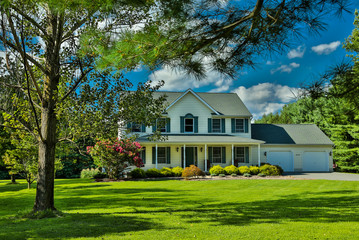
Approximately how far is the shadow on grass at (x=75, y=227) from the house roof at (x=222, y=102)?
62.1 ft

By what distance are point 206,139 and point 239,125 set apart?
14.3ft

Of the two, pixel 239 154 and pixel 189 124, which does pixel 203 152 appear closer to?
pixel 189 124

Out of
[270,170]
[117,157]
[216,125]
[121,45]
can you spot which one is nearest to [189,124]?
[216,125]

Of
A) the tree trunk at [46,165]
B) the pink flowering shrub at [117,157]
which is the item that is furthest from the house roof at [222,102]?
the tree trunk at [46,165]

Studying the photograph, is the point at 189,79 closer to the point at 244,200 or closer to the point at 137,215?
the point at 137,215

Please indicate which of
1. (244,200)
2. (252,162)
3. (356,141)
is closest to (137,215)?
(244,200)

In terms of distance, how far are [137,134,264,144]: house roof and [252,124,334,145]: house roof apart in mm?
3567

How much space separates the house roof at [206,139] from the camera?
24797 millimetres

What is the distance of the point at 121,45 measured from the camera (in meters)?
5.32

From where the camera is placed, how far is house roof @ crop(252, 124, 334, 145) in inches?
1128

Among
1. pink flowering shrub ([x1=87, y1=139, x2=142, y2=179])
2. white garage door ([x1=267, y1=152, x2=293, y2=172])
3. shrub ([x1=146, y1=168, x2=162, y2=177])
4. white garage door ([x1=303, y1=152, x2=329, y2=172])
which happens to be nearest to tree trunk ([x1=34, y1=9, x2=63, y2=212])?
pink flowering shrub ([x1=87, y1=139, x2=142, y2=179])

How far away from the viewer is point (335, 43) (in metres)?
6.02

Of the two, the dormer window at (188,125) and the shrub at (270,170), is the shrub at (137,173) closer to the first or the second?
the dormer window at (188,125)

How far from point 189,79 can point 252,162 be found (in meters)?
22.3
